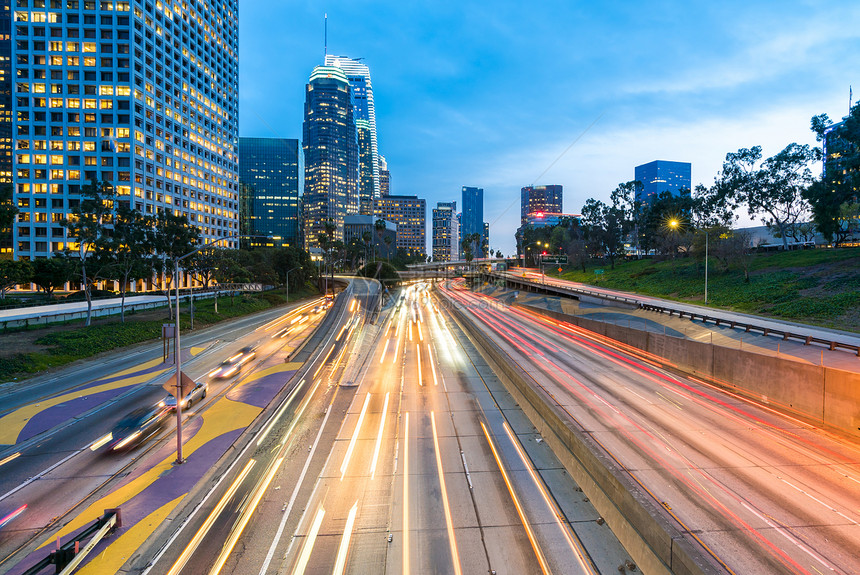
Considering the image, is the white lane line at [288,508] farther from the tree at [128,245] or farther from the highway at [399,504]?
the tree at [128,245]

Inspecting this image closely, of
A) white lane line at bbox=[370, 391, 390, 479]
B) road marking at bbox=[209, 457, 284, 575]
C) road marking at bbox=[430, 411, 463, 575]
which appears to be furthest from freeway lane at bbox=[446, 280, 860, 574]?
road marking at bbox=[209, 457, 284, 575]

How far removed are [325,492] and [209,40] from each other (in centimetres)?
15008

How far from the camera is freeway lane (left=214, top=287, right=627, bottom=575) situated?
10109 mm

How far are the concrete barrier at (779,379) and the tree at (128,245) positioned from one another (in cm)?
5534

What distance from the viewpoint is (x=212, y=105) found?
11875 cm

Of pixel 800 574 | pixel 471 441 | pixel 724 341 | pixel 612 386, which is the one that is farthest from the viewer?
pixel 724 341

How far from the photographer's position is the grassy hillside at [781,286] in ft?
123

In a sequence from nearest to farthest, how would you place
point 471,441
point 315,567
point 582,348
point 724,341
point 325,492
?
point 315,567 < point 325,492 < point 471,441 < point 724,341 < point 582,348

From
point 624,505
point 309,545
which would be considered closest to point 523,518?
point 624,505

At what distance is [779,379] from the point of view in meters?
19.8

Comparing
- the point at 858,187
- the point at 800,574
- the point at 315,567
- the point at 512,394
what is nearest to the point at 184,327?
the point at 512,394

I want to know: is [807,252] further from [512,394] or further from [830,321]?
[512,394]

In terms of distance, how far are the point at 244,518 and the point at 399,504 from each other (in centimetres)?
497

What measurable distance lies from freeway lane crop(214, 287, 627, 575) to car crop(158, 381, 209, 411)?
7009mm
